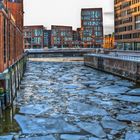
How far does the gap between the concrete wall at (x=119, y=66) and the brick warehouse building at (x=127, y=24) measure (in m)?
32.4

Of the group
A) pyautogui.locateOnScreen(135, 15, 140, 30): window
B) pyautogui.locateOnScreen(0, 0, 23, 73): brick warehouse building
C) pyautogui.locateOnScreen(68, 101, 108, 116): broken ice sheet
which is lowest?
pyautogui.locateOnScreen(68, 101, 108, 116): broken ice sheet

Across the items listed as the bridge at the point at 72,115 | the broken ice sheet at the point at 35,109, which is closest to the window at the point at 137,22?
the bridge at the point at 72,115

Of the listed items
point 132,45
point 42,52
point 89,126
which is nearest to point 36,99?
point 89,126

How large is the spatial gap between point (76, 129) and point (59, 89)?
18335 mm

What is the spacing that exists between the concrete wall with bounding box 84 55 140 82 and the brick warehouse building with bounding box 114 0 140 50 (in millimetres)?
32415

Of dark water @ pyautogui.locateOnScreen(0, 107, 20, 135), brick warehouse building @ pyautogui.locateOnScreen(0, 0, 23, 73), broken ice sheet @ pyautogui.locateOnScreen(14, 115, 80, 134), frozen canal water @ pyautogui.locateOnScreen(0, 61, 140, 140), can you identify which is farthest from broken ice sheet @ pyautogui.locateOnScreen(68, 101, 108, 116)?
brick warehouse building @ pyautogui.locateOnScreen(0, 0, 23, 73)

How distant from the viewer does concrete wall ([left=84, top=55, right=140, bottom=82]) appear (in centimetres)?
4669

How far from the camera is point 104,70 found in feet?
226

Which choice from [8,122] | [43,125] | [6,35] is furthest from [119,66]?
[43,125]

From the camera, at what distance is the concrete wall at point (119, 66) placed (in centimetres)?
4669

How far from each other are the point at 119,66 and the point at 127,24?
6637 centimetres

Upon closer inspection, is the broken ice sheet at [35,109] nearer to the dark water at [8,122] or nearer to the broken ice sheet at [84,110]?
the dark water at [8,122]

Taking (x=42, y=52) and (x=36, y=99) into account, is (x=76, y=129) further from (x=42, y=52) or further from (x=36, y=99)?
(x=42, y=52)

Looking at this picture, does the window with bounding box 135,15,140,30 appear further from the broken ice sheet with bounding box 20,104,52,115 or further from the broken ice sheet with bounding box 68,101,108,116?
the broken ice sheet with bounding box 20,104,52,115
